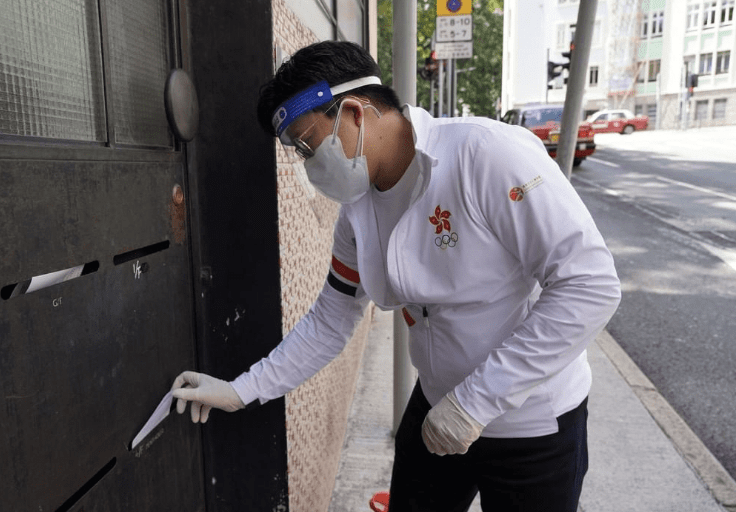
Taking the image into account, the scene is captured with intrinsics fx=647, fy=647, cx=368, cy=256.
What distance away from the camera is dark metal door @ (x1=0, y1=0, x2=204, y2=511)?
114cm

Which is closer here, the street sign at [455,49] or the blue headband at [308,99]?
the blue headband at [308,99]

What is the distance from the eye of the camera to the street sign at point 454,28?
29.4ft

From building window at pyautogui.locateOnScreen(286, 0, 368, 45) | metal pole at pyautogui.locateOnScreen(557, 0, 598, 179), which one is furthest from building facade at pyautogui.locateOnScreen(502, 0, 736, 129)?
metal pole at pyautogui.locateOnScreen(557, 0, 598, 179)

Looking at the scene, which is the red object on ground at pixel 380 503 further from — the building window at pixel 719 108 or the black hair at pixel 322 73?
the building window at pixel 719 108

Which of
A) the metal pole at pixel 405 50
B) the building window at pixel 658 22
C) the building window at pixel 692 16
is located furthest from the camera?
the building window at pixel 658 22

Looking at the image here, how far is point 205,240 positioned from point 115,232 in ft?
1.73

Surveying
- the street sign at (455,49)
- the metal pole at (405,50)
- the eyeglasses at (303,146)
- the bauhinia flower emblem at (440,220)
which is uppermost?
the street sign at (455,49)

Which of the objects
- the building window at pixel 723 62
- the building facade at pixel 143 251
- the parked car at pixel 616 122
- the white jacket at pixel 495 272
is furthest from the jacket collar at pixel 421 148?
the building window at pixel 723 62

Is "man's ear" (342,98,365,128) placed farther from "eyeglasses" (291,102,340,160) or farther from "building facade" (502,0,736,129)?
"building facade" (502,0,736,129)

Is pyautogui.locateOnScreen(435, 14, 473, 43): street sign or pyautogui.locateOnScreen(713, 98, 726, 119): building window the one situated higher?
pyautogui.locateOnScreen(713, 98, 726, 119): building window

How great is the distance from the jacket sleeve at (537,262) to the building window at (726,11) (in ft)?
163

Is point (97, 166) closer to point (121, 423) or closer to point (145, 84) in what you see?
point (145, 84)

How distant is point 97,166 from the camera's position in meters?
1.39

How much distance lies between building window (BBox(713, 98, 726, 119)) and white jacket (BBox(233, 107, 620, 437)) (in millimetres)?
48302
